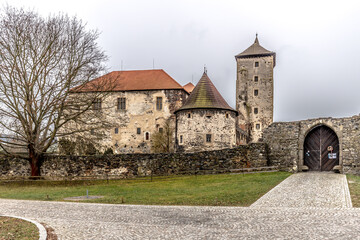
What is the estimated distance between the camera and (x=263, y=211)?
468 inches

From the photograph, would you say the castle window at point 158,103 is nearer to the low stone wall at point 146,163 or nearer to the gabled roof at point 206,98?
the gabled roof at point 206,98

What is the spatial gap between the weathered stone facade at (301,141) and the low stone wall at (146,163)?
820mm

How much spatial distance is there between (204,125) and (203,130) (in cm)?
48

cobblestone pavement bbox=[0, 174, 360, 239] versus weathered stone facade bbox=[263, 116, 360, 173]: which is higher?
weathered stone facade bbox=[263, 116, 360, 173]

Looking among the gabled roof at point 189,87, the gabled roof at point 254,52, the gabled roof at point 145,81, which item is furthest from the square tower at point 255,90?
the gabled roof at point 145,81

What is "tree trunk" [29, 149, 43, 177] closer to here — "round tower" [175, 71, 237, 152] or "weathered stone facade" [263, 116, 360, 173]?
"round tower" [175, 71, 237, 152]

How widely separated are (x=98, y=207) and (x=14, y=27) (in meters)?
16.9

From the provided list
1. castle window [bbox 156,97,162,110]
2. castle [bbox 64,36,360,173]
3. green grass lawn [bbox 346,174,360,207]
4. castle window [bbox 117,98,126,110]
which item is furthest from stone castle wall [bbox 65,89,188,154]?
green grass lawn [bbox 346,174,360,207]

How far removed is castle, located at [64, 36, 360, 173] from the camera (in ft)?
76.3

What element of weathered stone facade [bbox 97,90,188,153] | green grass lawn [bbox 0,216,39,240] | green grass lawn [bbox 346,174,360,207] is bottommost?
green grass lawn [bbox 0,216,39,240]

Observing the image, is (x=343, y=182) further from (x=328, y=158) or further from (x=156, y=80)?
(x=156, y=80)

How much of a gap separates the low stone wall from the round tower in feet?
31.5

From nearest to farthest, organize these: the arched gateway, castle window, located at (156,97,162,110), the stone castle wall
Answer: the arched gateway → the stone castle wall → castle window, located at (156,97,162,110)

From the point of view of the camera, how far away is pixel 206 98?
38594 millimetres
